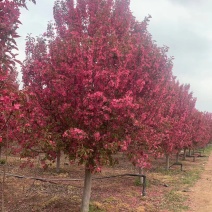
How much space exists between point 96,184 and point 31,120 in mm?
8365

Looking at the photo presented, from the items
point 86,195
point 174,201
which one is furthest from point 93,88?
point 174,201

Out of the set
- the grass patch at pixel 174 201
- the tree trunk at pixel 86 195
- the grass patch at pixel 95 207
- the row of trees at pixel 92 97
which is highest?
the row of trees at pixel 92 97

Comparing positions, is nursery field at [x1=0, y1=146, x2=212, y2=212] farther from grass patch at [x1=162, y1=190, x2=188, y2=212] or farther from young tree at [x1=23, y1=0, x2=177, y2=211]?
young tree at [x1=23, y1=0, x2=177, y2=211]

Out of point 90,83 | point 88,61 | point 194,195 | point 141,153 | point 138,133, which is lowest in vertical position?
point 194,195

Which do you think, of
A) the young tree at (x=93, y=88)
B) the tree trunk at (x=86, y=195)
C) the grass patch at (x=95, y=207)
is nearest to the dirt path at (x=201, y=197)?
the grass patch at (x=95, y=207)

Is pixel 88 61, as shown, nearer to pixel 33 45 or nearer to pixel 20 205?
pixel 33 45

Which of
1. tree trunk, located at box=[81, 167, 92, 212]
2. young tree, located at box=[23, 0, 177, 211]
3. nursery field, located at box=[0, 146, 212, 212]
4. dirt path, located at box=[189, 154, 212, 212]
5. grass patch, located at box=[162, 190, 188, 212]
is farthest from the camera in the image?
dirt path, located at box=[189, 154, 212, 212]

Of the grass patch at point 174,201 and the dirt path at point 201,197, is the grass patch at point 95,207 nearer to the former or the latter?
the grass patch at point 174,201

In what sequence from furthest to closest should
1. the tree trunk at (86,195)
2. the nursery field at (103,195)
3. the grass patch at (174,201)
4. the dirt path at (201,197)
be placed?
the dirt path at (201,197) < the grass patch at (174,201) < the nursery field at (103,195) < the tree trunk at (86,195)

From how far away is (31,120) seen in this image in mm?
6918

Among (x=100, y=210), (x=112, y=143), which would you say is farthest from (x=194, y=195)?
(x=112, y=143)

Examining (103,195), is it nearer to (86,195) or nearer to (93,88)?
(86,195)

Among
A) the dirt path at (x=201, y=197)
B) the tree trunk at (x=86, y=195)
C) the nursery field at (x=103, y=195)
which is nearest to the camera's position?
the tree trunk at (x=86, y=195)

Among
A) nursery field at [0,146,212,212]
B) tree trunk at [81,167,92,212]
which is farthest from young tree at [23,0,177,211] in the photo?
nursery field at [0,146,212,212]
